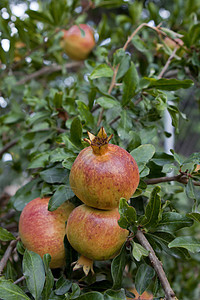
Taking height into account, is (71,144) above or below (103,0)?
below

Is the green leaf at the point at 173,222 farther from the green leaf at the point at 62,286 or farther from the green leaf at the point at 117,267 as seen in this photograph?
the green leaf at the point at 62,286

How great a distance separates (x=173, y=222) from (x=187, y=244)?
51 millimetres

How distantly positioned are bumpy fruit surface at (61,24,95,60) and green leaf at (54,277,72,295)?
1248mm

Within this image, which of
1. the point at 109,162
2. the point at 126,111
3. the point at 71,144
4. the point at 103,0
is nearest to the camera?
the point at 109,162

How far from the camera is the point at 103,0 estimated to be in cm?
138

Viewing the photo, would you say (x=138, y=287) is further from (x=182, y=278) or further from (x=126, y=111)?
(x=182, y=278)

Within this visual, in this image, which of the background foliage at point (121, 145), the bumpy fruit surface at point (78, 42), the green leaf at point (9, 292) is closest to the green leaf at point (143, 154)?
the background foliage at point (121, 145)

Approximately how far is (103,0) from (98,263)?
1.24 meters

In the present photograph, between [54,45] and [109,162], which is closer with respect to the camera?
[109,162]

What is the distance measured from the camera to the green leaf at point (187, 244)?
1.70 feet

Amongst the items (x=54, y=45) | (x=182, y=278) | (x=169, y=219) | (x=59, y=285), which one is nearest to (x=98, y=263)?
(x=59, y=285)

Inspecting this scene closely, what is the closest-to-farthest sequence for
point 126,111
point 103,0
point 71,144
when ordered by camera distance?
point 71,144 < point 126,111 < point 103,0

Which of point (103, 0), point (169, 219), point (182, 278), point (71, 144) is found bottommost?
point (182, 278)

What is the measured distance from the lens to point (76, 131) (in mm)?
670
